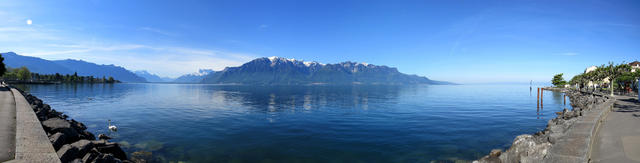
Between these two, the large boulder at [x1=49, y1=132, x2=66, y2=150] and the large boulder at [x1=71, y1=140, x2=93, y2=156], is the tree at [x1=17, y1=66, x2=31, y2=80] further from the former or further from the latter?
the large boulder at [x1=71, y1=140, x2=93, y2=156]

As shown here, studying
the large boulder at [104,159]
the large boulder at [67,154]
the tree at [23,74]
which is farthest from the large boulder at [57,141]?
the tree at [23,74]

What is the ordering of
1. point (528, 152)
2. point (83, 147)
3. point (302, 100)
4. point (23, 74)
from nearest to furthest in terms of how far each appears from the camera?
point (83, 147), point (528, 152), point (302, 100), point (23, 74)

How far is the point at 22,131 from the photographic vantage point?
12828 mm

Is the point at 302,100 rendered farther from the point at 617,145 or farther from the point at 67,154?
the point at 617,145

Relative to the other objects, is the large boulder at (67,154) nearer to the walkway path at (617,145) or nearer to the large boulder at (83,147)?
the large boulder at (83,147)

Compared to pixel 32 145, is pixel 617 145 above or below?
below

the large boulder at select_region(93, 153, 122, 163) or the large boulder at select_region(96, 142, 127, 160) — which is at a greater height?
the large boulder at select_region(93, 153, 122, 163)

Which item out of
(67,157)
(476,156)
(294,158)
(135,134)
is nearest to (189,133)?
(135,134)

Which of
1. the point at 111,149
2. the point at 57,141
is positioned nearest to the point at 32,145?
the point at 57,141

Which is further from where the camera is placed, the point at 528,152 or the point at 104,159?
the point at 528,152

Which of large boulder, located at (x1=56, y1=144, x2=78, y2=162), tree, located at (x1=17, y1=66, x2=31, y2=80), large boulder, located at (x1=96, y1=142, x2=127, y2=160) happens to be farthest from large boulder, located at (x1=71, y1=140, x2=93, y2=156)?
tree, located at (x1=17, y1=66, x2=31, y2=80)

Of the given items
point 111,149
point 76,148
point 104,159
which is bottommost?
point 111,149

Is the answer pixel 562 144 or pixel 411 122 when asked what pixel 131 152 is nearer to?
pixel 562 144

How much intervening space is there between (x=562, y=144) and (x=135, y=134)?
31011 millimetres
